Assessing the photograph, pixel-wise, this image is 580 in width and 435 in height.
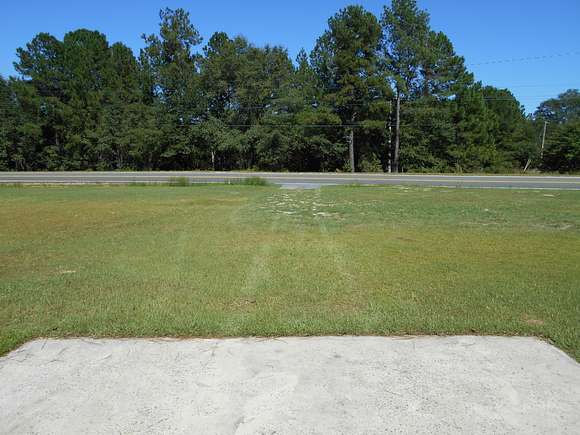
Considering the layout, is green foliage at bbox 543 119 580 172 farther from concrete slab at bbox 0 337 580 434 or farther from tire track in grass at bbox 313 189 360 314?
concrete slab at bbox 0 337 580 434

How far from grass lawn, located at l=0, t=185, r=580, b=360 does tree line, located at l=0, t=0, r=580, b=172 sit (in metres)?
24.8

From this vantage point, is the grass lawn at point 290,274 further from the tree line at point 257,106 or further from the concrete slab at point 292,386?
the tree line at point 257,106

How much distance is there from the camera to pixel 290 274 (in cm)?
534

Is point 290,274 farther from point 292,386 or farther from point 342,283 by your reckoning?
point 292,386

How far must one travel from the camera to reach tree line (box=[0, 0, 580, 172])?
33.1 m

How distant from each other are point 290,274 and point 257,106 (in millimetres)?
32760

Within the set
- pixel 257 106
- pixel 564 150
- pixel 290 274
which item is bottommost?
pixel 290 274

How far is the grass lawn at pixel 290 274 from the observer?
3740 mm

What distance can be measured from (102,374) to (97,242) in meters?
4.88

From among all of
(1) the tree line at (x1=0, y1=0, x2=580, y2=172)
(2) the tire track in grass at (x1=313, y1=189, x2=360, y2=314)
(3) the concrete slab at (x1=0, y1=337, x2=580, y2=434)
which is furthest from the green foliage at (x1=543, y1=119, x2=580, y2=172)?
(3) the concrete slab at (x1=0, y1=337, x2=580, y2=434)

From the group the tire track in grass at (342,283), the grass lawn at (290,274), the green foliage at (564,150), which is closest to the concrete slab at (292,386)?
the grass lawn at (290,274)

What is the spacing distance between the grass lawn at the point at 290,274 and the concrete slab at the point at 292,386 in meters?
0.29

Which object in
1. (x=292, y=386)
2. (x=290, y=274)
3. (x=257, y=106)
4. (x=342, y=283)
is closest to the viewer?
(x=292, y=386)

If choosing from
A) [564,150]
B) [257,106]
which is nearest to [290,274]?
[257,106]
